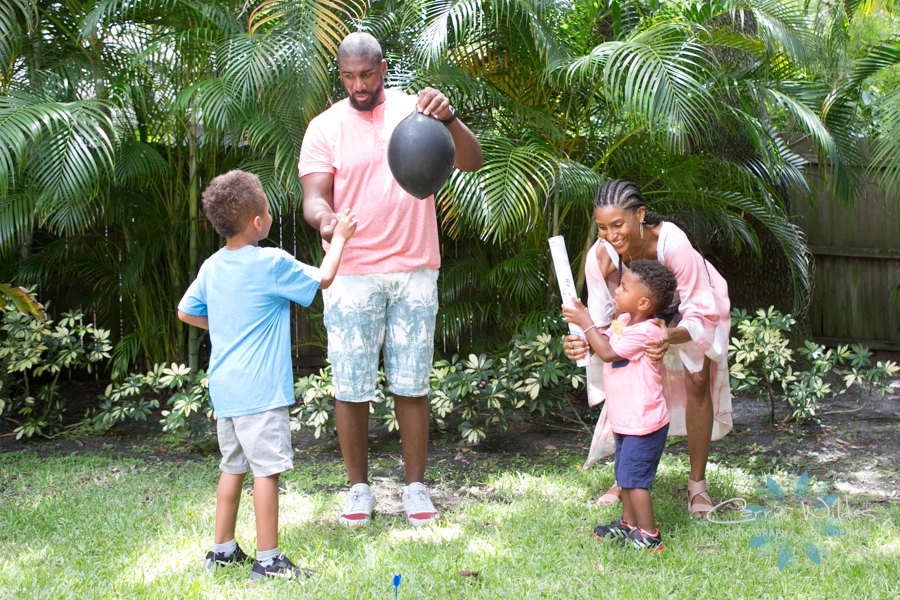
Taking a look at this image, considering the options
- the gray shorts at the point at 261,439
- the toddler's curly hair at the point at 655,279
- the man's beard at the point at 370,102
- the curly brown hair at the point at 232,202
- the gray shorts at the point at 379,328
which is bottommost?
the gray shorts at the point at 261,439

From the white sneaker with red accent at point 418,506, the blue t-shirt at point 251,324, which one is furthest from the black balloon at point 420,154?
the white sneaker with red accent at point 418,506

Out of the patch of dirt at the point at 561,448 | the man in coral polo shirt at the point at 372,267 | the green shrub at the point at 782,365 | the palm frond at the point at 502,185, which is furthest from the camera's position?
the green shrub at the point at 782,365

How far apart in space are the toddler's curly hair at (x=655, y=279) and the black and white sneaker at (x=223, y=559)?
175 cm

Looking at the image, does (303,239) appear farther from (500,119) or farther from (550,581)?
(550,581)

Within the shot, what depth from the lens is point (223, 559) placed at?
2980 millimetres

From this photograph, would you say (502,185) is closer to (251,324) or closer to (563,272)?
(563,272)

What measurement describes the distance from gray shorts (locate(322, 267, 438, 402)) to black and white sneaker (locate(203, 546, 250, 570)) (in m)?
0.80

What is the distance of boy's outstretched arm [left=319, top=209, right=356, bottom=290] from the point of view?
9.44ft

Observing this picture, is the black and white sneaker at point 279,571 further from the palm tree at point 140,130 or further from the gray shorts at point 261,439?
the palm tree at point 140,130

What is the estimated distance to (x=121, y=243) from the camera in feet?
21.5

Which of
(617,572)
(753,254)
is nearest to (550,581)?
(617,572)

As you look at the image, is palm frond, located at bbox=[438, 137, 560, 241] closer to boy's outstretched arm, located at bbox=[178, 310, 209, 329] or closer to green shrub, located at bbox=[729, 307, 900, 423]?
green shrub, located at bbox=[729, 307, 900, 423]

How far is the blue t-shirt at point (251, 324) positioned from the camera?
2877 mm

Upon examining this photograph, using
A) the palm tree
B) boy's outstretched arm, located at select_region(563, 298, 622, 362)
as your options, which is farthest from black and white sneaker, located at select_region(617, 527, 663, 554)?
the palm tree
